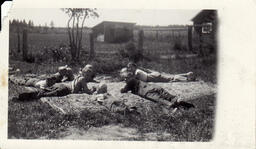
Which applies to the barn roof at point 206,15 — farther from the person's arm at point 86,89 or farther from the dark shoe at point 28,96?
the dark shoe at point 28,96

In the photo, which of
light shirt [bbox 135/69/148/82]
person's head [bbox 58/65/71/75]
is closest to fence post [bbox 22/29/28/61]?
person's head [bbox 58/65/71/75]

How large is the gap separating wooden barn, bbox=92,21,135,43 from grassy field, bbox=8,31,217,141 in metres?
0.12

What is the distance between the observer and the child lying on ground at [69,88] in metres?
6.31

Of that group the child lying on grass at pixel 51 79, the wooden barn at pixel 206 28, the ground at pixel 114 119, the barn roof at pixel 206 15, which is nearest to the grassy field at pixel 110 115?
the ground at pixel 114 119

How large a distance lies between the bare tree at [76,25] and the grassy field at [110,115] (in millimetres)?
125

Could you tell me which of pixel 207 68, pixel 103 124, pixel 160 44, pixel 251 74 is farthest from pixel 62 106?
pixel 251 74

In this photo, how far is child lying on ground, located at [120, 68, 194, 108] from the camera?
6180mm

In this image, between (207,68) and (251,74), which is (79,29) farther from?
(251,74)

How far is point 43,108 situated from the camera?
6230 millimetres

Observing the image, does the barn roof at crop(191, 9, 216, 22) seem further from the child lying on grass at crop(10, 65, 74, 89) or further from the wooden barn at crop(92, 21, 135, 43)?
the child lying on grass at crop(10, 65, 74, 89)

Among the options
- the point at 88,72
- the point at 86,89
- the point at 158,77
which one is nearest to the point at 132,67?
the point at 158,77

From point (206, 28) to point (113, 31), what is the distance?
156 centimetres

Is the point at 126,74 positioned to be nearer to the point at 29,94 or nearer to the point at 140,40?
the point at 140,40

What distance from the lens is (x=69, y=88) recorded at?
6.35 meters
